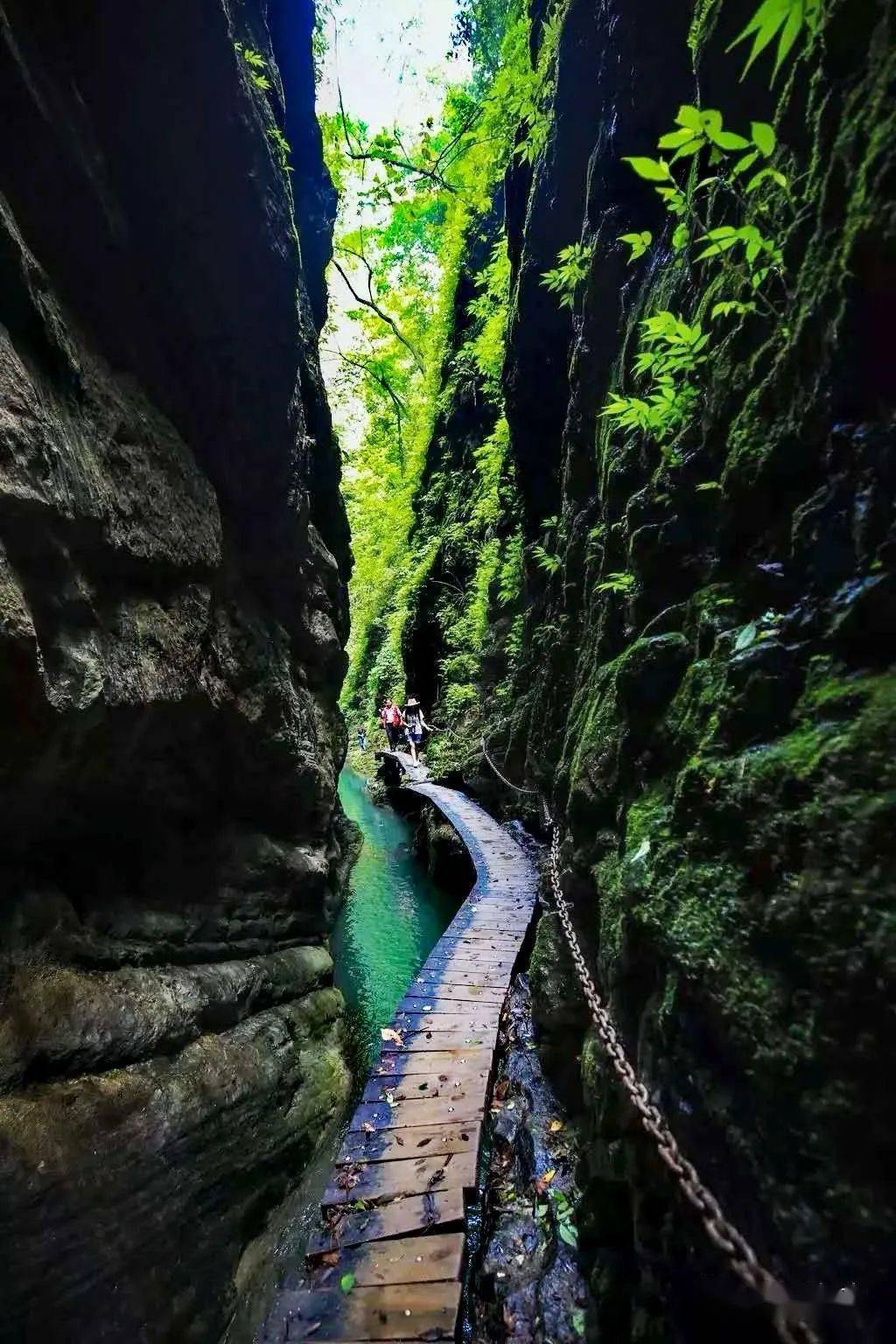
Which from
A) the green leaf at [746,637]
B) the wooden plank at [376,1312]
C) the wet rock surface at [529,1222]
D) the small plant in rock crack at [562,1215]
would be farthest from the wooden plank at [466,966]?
the green leaf at [746,637]

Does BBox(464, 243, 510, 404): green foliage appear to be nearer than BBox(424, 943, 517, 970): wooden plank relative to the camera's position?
No

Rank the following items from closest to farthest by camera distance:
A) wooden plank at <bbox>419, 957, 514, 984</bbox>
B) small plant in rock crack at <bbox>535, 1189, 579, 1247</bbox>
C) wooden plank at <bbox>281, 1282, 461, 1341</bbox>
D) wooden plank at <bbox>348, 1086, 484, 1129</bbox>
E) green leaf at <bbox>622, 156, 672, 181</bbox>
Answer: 1. green leaf at <bbox>622, 156, 672, 181</bbox>
2. wooden plank at <bbox>281, 1282, 461, 1341</bbox>
3. small plant in rock crack at <bbox>535, 1189, 579, 1247</bbox>
4. wooden plank at <bbox>348, 1086, 484, 1129</bbox>
5. wooden plank at <bbox>419, 957, 514, 984</bbox>

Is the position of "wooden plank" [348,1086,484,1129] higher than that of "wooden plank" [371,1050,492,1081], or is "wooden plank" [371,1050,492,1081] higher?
"wooden plank" [371,1050,492,1081]

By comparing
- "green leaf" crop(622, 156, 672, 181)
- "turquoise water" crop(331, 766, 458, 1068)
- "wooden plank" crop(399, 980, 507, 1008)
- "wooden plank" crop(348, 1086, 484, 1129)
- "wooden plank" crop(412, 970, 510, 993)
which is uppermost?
"green leaf" crop(622, 156, 672, 181)

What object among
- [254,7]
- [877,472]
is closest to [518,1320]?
[877,472]

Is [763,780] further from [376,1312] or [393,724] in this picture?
[393,724]

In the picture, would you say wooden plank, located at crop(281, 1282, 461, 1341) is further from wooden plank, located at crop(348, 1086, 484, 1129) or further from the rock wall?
wooden plank, located at crop(348, 1086, 484, 1129)

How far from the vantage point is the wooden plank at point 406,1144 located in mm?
4145

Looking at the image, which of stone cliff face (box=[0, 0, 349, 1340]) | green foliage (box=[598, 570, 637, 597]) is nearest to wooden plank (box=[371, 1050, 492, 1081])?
stone cliff face (box=[0, 0, 349, 1340])

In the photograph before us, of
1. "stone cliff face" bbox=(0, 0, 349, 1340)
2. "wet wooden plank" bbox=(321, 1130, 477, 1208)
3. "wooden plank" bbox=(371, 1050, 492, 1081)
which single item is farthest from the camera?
"wooden plank" bbox=(371, 1050, 492, 1081)

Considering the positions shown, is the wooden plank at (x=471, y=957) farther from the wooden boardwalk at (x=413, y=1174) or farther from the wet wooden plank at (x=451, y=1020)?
the wet wooden plank at (x=451, y=1020)

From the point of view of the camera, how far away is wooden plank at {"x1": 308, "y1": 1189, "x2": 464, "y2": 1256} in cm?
355

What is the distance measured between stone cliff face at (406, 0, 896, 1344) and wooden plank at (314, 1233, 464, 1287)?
28.7 inches

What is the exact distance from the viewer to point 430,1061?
201 inches
